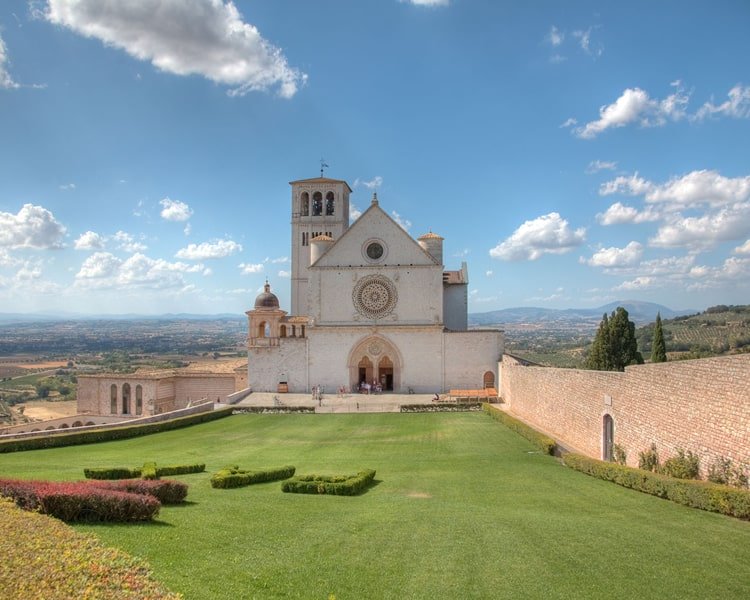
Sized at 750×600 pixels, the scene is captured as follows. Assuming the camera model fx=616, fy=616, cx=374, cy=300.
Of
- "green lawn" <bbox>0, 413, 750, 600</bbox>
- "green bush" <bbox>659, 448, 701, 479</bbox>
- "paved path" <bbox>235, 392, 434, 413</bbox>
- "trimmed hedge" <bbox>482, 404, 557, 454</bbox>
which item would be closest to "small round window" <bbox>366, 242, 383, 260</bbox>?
"paved path" <bbox>235, 392, 434, 413</bbox>

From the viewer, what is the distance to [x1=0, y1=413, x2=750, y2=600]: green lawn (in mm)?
7727

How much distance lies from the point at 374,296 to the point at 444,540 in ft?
111

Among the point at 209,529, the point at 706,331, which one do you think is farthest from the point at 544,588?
the point at 706,331

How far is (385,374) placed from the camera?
143ft

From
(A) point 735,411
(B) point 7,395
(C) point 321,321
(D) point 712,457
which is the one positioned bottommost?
(B) point 7,395

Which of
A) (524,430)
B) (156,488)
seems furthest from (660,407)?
(156,488)

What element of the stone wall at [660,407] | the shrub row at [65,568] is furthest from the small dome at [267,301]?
the shrub row at [65,568]

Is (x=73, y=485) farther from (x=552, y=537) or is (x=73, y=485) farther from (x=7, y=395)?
(x=7, y=395)

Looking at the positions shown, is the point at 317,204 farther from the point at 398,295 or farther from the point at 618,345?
the point at 618,345

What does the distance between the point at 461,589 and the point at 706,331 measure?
3972 inches

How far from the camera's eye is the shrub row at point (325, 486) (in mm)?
14071

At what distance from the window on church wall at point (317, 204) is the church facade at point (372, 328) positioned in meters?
8.82

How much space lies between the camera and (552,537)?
9.93 metres

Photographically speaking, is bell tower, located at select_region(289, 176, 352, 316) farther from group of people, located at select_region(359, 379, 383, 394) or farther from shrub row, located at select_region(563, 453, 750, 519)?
shrub row, located at select_region(563, 453, 750, 519)
